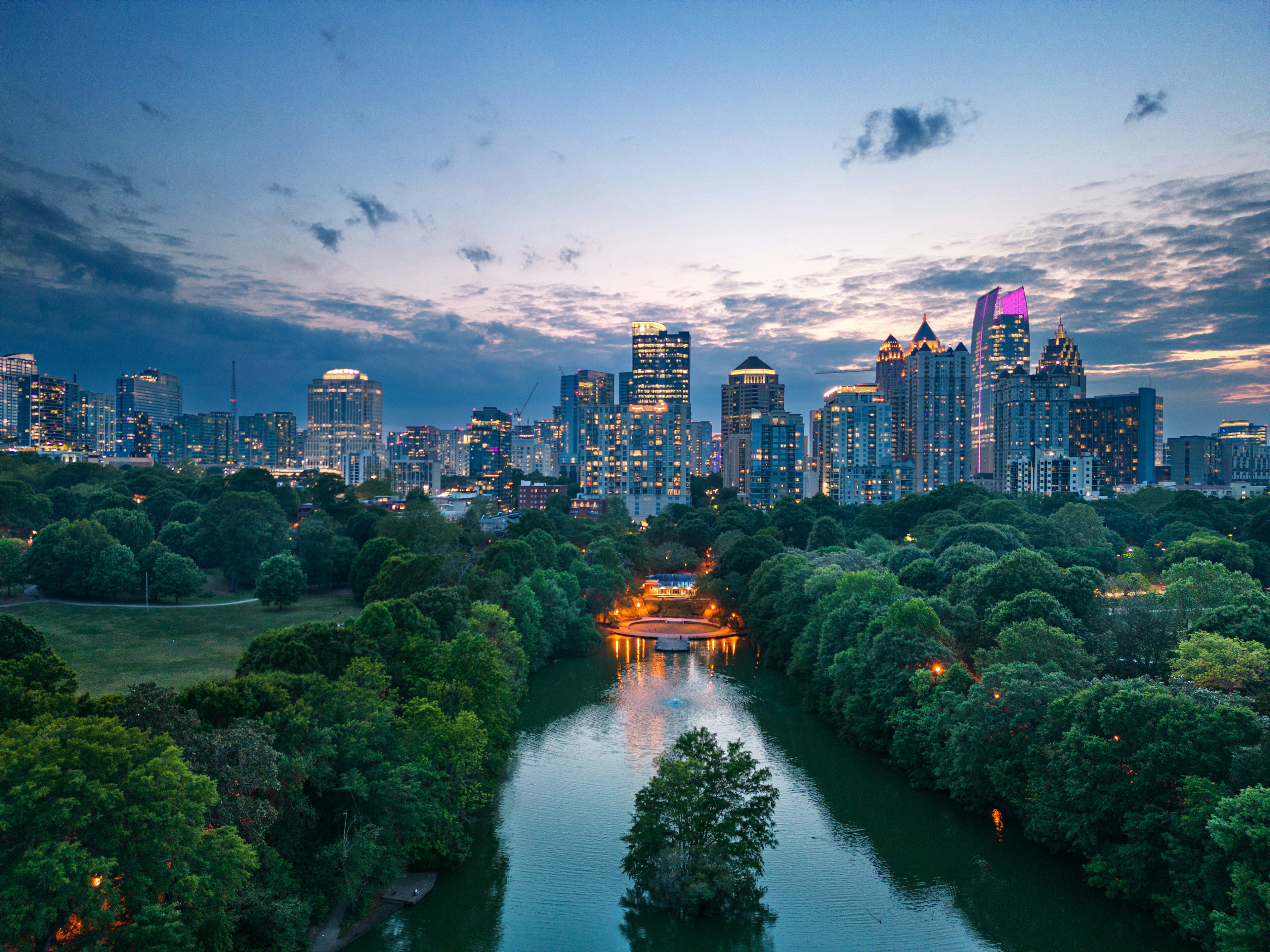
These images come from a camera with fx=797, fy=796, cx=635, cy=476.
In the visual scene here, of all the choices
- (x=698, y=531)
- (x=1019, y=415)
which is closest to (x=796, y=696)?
(x=698, y=531)

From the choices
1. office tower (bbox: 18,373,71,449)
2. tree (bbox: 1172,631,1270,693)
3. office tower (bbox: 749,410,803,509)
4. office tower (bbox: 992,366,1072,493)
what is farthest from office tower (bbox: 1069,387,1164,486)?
office tower (bbox: 18,373,71,449)

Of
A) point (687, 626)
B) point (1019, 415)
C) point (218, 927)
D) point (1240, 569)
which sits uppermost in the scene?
point (1019, 415)

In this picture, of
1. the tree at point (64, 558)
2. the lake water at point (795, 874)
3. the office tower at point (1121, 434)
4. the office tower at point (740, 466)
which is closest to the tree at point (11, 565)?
the tree at point (64, 558)

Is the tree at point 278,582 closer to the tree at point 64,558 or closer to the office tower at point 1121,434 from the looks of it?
the tree at point 64,558

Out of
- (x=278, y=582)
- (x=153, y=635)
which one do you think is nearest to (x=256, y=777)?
(x=153, y=635)

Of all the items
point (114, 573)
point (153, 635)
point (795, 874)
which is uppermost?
point (114, 573)

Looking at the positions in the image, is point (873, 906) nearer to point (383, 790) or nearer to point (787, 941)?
point (787, 941)

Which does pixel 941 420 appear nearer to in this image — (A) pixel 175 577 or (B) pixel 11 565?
(A) pixel 175 577
